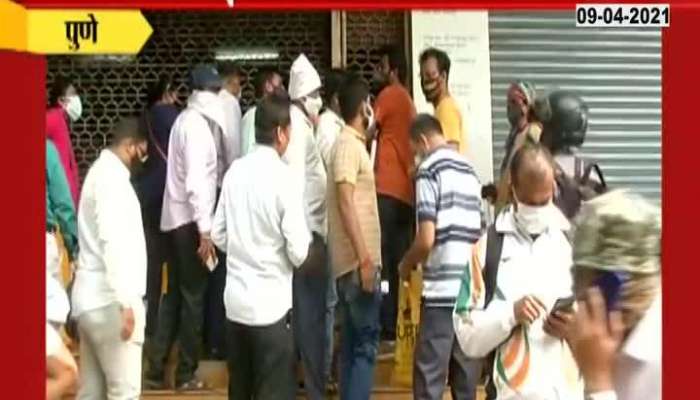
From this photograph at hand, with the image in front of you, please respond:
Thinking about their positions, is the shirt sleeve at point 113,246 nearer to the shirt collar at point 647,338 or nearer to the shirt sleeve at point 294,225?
the shirt sleeve at point 294,225

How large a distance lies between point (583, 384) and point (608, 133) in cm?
59

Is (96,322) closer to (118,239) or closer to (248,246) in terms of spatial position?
(118,239)

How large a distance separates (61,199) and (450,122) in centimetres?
78

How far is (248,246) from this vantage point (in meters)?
3.47

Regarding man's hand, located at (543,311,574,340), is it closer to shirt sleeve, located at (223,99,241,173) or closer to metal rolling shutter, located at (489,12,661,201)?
metal rolling shutter, located at (489,12,661,201)

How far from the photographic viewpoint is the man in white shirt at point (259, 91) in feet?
10.0

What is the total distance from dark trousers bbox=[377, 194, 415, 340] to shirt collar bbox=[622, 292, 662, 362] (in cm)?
88

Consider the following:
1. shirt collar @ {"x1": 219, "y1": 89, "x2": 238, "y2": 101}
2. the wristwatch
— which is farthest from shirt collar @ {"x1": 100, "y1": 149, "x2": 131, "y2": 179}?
the wristwatch

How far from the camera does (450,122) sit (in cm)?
293

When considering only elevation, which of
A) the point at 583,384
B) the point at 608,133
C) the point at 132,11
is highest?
the point at 132,11

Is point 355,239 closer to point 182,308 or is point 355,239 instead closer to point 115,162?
point 182,308

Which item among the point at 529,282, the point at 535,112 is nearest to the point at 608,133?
the point at 535,112

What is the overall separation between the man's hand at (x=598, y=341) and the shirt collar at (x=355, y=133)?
102 centimetres

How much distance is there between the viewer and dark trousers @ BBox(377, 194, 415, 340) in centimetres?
312
